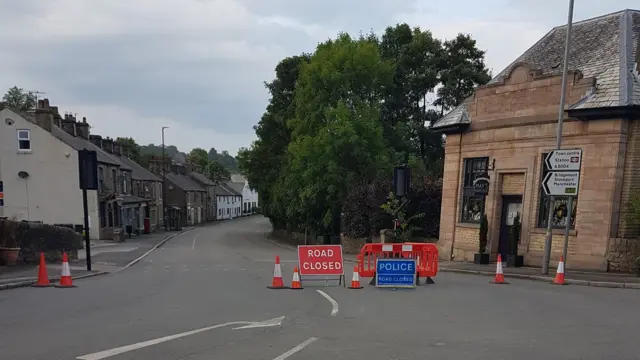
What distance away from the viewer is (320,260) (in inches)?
537

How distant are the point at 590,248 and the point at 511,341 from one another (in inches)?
435

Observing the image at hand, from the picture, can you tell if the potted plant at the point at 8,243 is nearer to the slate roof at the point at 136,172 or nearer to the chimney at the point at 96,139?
the chimney at the point at 96,139

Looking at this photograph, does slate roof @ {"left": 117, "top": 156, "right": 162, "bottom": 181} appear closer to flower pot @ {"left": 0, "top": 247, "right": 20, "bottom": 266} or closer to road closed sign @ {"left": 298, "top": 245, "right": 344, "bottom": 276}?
flower pot @ {"left": 0, "top": 247, "right": 20, "bottom": 266}

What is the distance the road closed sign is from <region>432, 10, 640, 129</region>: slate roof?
9.73 metres

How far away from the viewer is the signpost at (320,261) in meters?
13.6

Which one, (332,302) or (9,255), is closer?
(332,302)

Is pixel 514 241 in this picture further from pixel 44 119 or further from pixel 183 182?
pixel 183 182

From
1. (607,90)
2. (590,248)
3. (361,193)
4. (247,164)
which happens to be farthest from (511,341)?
(247,164)

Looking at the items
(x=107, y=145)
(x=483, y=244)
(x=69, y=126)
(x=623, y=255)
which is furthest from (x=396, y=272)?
(x=107, y=145)

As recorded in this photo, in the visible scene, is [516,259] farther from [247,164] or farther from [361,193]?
[247,164]

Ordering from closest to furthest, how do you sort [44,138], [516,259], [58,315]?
[58,315], [516,259], [44,138]

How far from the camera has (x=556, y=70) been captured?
18.5 meters

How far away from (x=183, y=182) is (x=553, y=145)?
65.9m

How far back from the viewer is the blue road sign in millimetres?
12805
